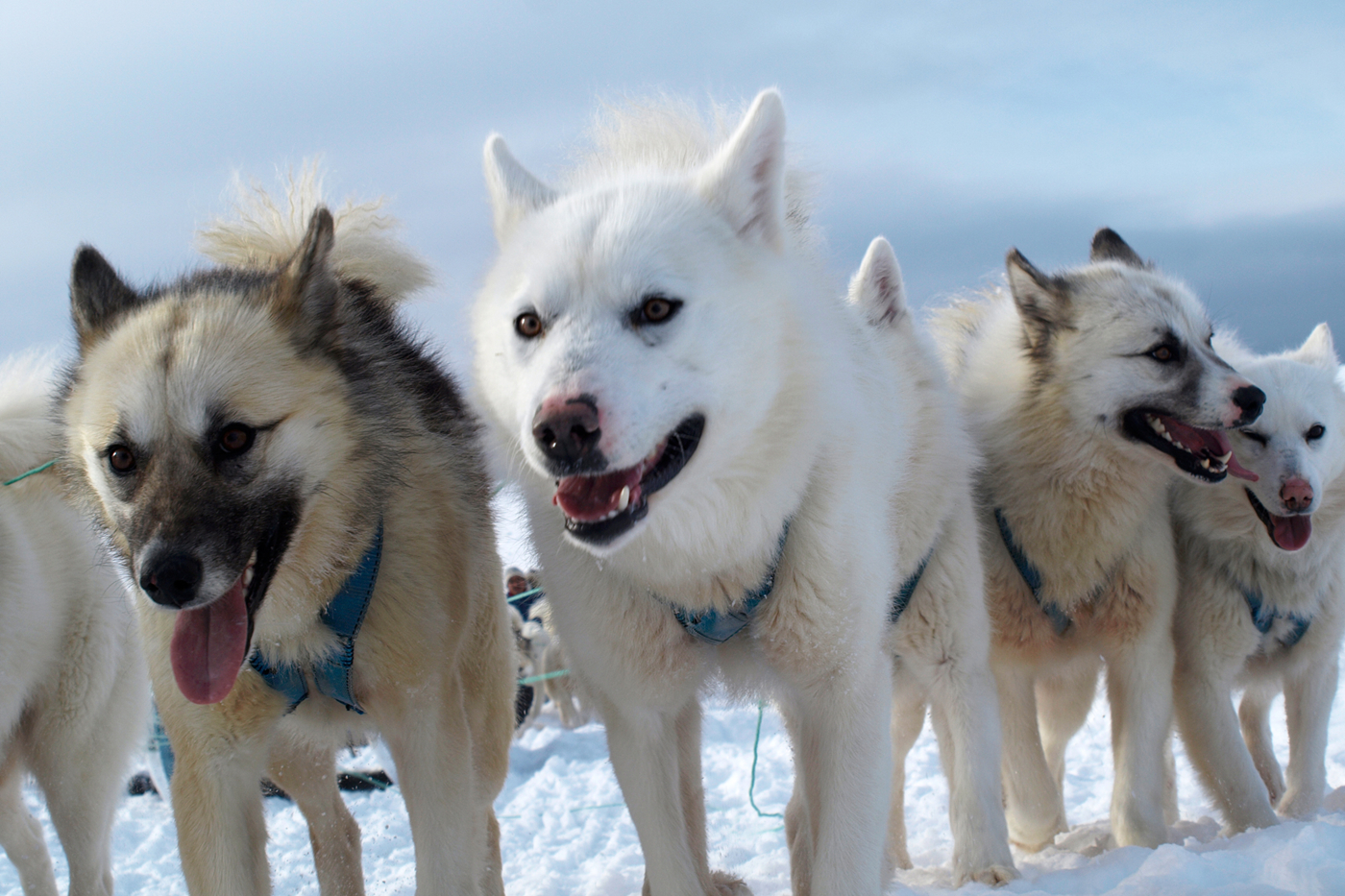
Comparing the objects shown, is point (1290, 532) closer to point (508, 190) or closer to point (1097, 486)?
→ point (1097, 486)

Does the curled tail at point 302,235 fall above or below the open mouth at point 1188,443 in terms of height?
above

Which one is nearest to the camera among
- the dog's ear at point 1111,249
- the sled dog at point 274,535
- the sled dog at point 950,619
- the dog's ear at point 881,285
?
the sled dog at point 274,535

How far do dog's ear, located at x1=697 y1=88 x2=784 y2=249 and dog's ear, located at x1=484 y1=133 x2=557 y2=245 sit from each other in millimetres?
474

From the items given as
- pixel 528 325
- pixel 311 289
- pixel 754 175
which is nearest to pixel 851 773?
pixel 528 325

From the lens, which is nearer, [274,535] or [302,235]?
[274,535]

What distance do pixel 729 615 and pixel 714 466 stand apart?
485 mm

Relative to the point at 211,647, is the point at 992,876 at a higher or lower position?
lower

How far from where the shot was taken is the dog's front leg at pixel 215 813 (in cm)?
271

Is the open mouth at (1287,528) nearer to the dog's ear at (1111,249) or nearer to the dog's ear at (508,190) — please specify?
the dog's ear at (1111,249)

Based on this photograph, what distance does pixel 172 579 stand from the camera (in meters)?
2.30

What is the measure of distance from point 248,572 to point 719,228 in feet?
4.65

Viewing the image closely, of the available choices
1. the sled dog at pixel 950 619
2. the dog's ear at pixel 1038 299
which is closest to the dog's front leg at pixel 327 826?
the sled dog at pixel 950 619

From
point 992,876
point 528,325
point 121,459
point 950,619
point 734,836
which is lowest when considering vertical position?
point 734,836

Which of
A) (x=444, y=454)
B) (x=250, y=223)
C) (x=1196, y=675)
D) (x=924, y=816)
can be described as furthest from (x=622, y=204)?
(x=924, y=816)
